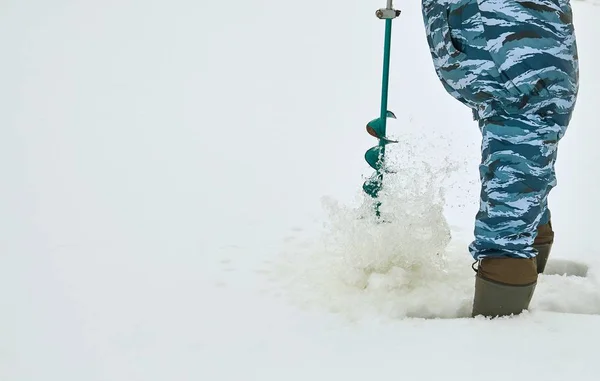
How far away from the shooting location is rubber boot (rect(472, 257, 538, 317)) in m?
1.29

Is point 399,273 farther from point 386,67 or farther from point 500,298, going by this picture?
point 386,67

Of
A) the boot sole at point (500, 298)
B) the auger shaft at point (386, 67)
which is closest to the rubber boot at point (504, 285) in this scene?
the boot sole at point (500, 298)

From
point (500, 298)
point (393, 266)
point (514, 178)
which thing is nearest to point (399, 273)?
point (393, 266)

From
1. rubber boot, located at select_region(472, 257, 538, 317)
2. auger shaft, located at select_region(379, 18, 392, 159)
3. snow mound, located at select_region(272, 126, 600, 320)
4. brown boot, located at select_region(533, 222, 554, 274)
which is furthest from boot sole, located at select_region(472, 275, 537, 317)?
auger shaft, located at select_region(379, 18, 392, 159)

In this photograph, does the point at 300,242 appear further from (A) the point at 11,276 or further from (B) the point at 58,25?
(B) the point at 58,25

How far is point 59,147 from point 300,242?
54.1 inches

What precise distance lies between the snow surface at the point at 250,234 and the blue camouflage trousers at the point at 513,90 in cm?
22

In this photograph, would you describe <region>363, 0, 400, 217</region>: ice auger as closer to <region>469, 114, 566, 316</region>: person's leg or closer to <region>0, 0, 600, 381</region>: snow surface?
<region>0, 0, 600, 381</region>: snow surface

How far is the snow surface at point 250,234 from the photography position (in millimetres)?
1228

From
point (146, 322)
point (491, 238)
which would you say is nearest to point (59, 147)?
point (146, 322)

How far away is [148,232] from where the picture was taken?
73.4 inches

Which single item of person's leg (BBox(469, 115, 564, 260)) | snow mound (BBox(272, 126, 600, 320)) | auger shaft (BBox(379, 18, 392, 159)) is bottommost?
snow mound (BBox(272, 126, 600, 320))

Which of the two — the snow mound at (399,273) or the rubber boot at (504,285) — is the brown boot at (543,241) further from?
the rubber boot at (504,285)

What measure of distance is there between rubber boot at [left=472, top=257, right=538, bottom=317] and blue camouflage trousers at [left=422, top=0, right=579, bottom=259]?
0.07 feet
